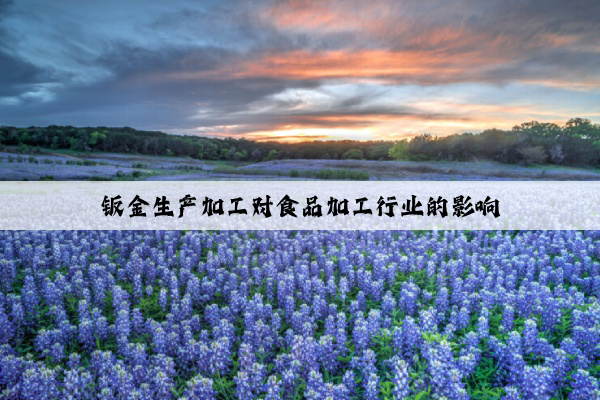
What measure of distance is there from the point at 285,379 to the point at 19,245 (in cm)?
745

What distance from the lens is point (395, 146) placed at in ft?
249

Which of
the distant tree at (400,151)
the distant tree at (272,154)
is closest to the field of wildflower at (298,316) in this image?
the distant tree at (400,151)

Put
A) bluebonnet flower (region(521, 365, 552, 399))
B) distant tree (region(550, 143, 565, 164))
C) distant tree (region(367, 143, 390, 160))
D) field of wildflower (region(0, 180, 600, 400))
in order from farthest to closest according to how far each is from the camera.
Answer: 1. distant tree (region(367, 143, 390, 160))
2. distant tree (region(550, 143, 565, 164))
3. field of wildflower (region(0, 180, 600, 400))
4. bluebonnet flower (region(521, 365, 552, 399))

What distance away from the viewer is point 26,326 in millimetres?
5168

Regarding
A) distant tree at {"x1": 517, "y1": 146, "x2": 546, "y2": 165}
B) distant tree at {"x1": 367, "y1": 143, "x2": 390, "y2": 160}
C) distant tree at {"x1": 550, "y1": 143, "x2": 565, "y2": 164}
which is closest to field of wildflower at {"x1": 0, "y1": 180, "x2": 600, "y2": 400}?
distant tree at {"x1": 517, "y1": 146, "x2": 546, "y2": 165}

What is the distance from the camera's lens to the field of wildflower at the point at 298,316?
3.66 m

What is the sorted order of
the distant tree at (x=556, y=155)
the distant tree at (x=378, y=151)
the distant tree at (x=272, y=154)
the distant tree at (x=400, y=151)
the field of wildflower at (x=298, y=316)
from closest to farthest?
1. the field of wildflower at (x=298, y=316)
2. the distant tree at (x=556, y=155)
3. the distant tree at (x=400, y=151)
4. the distant tree at (x=378, y=151)
5. the distant tree at (x=272, y=154)

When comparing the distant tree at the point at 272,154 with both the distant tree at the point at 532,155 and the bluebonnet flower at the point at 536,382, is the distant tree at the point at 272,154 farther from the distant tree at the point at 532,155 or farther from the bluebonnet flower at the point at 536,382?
the bluebonnet flower at the point at 536,382

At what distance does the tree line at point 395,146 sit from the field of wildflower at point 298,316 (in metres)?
50.2

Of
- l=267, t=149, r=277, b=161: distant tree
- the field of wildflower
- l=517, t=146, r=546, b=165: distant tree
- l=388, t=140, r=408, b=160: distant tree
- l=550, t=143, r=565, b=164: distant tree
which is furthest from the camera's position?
l=267, t=149, r=277, b=161: distant tree

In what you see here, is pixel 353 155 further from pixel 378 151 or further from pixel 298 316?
pixel 298 316

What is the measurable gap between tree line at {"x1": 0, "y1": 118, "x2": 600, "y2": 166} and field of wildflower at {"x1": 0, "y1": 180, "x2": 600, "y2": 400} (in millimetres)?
50219

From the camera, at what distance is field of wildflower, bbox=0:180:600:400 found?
3.66 m

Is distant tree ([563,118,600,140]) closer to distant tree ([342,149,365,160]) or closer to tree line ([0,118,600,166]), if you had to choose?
tree line ([0,118,600,166])
